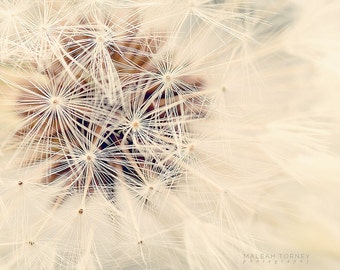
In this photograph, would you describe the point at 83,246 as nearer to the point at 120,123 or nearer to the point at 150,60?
the point at 120,123

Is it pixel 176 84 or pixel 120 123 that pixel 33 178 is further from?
pixel 176 84

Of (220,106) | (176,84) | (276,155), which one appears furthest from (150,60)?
(276,155)

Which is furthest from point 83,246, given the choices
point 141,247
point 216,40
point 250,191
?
point 216,40

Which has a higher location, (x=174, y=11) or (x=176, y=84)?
(x=174, y=11)

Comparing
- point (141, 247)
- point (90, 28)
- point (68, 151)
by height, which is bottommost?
point (141, 247)

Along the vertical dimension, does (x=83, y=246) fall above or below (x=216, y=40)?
below

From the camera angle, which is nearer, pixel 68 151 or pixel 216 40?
pixel 68 151
